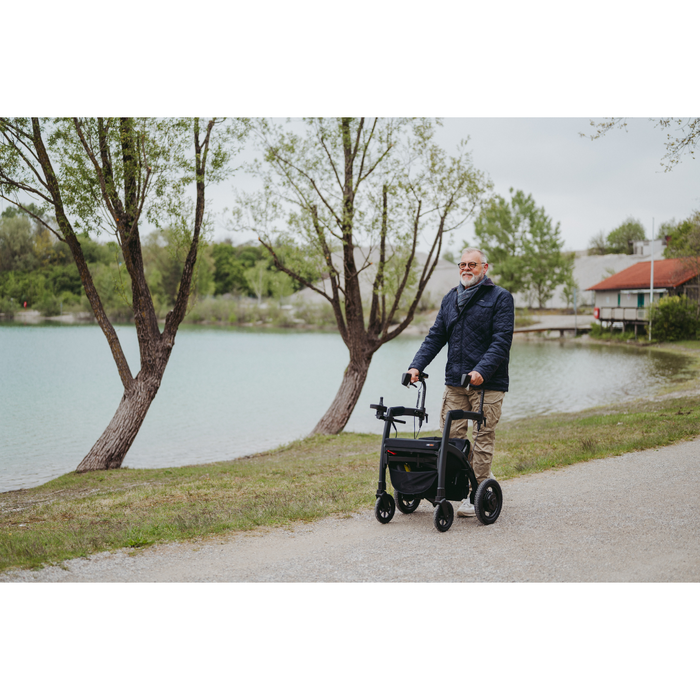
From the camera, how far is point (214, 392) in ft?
73.4

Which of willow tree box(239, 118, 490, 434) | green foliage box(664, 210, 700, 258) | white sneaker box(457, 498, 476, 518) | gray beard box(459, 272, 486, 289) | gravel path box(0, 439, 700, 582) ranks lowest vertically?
gravel path box(0, 439, 700, 582)

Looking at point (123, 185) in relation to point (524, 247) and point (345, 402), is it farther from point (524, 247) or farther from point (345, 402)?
point (524, 247)

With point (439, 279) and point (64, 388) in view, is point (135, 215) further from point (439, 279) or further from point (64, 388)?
point (439, 279)

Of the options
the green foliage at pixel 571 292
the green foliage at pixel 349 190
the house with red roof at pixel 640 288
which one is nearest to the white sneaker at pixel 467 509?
the green foliage at pixel 349 190

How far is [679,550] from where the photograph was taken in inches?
175

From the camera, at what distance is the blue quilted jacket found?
493 centimetres

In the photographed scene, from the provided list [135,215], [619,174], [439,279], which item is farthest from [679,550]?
[439,279]

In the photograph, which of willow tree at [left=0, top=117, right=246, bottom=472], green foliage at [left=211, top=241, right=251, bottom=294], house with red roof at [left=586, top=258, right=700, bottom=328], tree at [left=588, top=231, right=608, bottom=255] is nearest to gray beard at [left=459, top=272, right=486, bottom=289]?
willow tree at [left=0, top=117, right=246, bottom=472]

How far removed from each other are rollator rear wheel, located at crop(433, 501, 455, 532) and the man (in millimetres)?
308

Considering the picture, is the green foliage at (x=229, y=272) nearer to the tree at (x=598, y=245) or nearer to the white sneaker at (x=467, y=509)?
the tree at (x=598, y=245)

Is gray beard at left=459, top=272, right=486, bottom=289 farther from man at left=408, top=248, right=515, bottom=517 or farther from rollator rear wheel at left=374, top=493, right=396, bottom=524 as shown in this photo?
rollator rear wheel at left=374, top=493, right=396, bottom=524

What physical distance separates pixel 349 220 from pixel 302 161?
1.52 m

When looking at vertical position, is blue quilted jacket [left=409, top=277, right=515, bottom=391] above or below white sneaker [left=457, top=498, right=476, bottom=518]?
above

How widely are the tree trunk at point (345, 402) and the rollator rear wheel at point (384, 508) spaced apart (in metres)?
8.61
